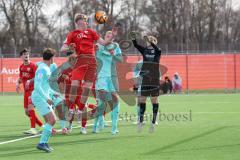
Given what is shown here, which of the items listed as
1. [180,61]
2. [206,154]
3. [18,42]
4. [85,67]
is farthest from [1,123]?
[18,42]

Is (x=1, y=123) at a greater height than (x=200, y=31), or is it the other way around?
(x=200, y=31)

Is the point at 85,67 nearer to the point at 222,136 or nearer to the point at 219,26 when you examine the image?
the point at 222,136

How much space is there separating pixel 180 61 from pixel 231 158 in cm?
3197

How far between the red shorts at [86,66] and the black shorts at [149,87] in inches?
52.6

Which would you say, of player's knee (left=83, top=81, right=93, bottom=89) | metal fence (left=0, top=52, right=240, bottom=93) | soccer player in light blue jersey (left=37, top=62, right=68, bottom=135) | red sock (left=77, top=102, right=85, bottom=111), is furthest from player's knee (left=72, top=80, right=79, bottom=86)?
metal fence (left=0, top=52, right=240, bottom=93)

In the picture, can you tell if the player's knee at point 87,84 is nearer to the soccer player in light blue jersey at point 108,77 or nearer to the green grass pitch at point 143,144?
the soccer player in light blue jersey at point 108,77

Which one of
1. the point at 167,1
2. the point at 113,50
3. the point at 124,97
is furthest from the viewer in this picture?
the point at 167,1

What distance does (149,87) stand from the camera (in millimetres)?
13117

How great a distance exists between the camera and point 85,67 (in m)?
12.5

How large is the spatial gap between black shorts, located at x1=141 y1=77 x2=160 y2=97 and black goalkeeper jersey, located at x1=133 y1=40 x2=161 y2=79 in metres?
0.11

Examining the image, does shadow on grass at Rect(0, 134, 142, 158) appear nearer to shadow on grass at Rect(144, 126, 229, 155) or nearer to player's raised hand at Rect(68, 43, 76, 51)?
shadow on grass at Rect(144, 126, 229, 155)

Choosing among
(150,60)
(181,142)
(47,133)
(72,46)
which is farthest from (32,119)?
(181,142)

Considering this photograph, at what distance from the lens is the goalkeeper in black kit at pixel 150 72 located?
12829mm

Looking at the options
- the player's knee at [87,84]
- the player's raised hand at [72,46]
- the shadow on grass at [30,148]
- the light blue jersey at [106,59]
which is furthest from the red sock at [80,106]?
the player's raised hand at [72,46]
